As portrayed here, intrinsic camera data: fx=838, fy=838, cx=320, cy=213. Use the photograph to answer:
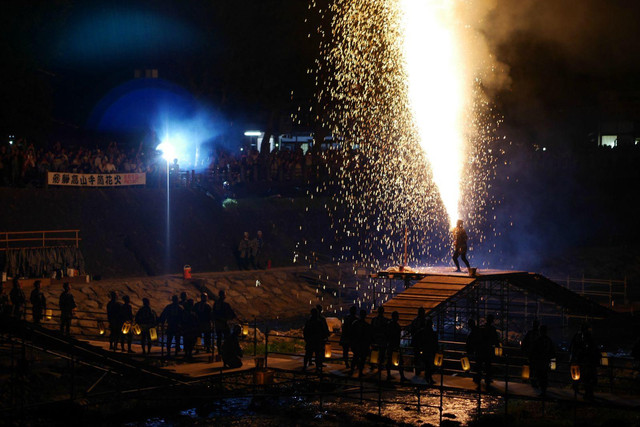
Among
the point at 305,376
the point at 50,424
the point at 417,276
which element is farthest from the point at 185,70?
the point at 50,424

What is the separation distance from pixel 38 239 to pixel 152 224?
7328 millimetres

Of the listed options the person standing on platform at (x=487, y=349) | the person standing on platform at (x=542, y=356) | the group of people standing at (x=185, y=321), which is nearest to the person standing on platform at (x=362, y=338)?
the person standing on platform at (x=487, y=349)

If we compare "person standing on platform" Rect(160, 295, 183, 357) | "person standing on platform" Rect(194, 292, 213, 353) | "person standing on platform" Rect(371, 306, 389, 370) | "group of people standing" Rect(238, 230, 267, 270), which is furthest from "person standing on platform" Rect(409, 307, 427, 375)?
"group of people standing" Rect(238, 230, 267, 270)

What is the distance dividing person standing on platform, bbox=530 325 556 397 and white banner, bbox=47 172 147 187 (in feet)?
A: 79.3

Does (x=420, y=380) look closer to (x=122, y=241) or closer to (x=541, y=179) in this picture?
(x=122, y=241)

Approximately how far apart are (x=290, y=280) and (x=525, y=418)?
22.2 metres

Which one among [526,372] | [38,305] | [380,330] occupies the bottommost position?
[526,372]

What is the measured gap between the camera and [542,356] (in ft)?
63.5

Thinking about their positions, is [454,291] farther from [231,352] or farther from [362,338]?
[231,352]

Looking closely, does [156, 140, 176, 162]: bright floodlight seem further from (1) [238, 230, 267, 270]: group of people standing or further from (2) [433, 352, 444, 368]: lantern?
(2) [433, 352, 444, 368]: lantern

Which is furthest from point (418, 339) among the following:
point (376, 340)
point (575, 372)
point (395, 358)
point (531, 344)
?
point (575, 372)

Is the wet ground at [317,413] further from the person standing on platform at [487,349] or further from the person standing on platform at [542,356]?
the person standing on platform at [542,356]

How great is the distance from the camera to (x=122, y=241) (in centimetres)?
3712

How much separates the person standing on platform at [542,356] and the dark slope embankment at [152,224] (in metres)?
20.6
